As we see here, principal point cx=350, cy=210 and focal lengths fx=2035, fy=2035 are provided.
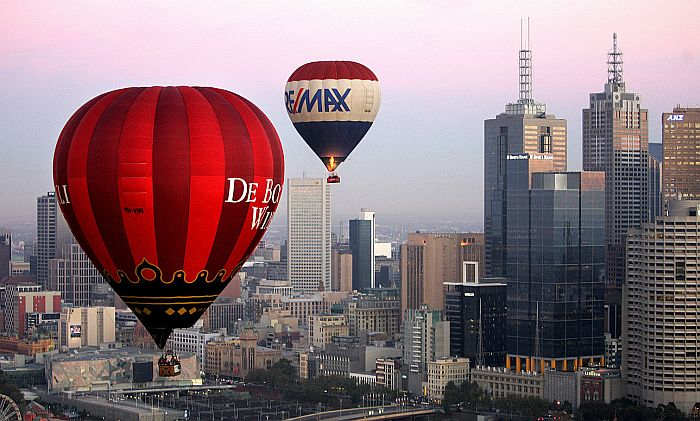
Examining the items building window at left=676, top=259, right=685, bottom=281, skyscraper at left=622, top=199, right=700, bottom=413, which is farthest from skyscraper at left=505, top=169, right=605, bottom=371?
building window at left=676, top=259, right=685, bottom=281

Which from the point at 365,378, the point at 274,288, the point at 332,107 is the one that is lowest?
the point at 365,378

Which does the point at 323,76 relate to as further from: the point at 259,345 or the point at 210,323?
the point at 210,323

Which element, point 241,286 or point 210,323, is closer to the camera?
point 210,323

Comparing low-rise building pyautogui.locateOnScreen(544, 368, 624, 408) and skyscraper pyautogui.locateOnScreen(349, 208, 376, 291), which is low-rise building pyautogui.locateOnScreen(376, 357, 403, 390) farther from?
skyscraper pyautogui.locateOnScreen(349, 208, 376, 291)

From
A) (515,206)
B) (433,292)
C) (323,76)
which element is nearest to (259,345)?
(433,292)

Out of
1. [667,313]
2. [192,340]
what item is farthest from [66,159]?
[192,340]

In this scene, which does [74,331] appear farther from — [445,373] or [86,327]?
[445,373]

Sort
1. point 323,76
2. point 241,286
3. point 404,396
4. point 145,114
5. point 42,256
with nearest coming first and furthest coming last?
point 145,114 → point 323,76 → point 404,396 → point 42,256 → point 241,286
